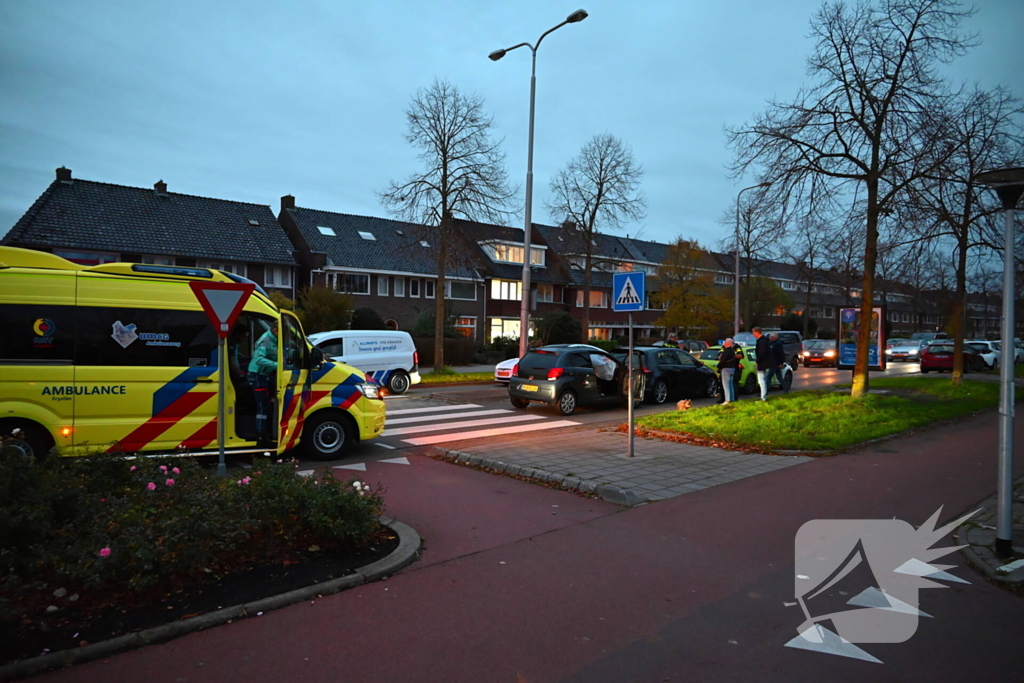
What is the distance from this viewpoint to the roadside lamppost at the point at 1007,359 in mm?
5117

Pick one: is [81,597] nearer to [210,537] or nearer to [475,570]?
[210,537]

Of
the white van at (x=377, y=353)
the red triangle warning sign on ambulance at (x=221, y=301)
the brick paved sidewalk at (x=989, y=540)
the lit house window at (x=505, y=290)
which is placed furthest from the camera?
the lit house window at (x=505, y=290)

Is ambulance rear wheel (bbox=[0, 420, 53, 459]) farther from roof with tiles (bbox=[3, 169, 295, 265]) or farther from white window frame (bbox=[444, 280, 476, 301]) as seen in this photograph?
white window frame (bbox=[444, 280, 476, 301])

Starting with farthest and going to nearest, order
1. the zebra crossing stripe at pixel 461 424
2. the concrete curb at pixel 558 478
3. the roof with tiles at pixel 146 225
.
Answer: the roof with tiles at pixel 146 225 → the zebra crossing stripe at pixel 461 424 → the concrete curb at pixel 558 478

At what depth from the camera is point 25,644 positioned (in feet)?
12.2

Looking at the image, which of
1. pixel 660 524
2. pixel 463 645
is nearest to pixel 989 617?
pixel 660 524

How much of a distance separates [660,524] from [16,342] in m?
7.11

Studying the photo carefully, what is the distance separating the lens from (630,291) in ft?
29.8

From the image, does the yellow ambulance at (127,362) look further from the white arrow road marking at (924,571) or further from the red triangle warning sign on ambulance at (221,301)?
the white arrow road marking at (924,571)

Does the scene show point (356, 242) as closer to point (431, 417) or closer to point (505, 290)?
point (505, 290)

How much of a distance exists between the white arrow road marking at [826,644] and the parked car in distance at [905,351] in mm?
43853

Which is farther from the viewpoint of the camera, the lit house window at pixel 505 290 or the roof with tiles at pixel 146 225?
the lit house window at pixel 505 290

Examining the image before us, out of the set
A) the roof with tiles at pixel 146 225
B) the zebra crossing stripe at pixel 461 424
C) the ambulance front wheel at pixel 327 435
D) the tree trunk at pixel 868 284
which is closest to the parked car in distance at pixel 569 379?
the zebra crossing stripe at pixel 461 424

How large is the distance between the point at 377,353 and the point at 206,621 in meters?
15.0
